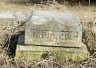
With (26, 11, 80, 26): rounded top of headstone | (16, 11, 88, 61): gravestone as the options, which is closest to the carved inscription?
(16, 11, 88, 61): gravestone

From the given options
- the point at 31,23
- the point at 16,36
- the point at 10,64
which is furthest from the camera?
the point at 16,36

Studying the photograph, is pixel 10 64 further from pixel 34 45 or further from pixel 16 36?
pixel 16 36

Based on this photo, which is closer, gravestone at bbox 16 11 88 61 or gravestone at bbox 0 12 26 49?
gravestone at bbox 16 11 88 61

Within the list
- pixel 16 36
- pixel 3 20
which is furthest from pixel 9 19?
pixel 16 36

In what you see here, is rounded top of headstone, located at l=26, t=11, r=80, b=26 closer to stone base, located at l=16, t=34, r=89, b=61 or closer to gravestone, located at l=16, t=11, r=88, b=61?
gravestone, located at l=16, t=11, r=88, b=61

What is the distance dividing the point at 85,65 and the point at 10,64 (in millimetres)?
1114

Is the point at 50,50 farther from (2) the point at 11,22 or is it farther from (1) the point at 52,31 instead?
(2) the point at 11,22

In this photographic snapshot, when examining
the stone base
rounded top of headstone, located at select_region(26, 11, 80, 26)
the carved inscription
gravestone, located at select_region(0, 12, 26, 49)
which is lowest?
the stone base

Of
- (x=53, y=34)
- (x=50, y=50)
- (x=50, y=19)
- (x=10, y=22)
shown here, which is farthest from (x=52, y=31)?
(x=10, y=22)

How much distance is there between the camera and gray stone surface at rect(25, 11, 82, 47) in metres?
3.36

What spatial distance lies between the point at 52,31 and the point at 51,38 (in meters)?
0.12

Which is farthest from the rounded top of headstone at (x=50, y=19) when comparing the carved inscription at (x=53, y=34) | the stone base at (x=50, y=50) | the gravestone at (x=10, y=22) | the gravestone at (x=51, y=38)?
the gravestone at (x=10, y=22)

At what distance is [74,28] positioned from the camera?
11.1ft

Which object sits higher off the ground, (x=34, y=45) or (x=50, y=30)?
(x=50, y=30)
